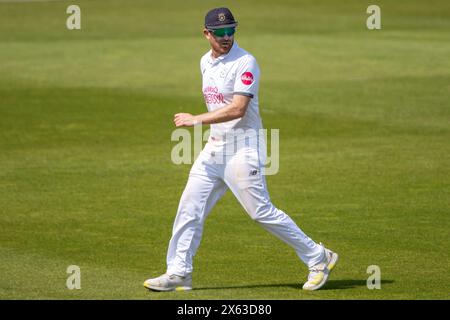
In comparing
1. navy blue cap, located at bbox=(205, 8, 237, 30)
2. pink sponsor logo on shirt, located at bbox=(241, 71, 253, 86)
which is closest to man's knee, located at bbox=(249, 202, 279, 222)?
pink sponsor logo on shirt, located at bbox=(241, 71, 253, 86)

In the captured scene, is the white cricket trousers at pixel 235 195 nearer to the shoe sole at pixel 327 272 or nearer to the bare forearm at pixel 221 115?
the shoe sole at pixel 327 272

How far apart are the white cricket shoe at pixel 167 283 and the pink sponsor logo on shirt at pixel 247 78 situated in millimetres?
1952

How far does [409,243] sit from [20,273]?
454 cm

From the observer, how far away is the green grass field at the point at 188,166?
11.3 meters

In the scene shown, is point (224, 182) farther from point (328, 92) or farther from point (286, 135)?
point (328, 92)

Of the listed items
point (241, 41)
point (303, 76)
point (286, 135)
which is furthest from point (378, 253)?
point (241, 41)

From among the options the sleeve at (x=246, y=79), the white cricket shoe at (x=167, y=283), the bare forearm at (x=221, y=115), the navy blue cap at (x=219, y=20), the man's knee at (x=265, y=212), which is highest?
the navy blue cap at (x=219, y=20)

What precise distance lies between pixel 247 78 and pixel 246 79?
0.02m

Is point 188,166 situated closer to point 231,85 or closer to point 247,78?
point 231,85

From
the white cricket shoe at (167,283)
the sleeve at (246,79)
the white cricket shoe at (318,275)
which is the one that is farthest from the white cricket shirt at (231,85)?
the white cricket shoe at (318,275)

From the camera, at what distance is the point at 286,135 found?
2028cm

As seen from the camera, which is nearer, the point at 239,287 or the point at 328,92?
the point at 239,287

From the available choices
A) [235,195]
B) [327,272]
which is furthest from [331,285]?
[235,195]

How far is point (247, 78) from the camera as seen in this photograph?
32.8ft
